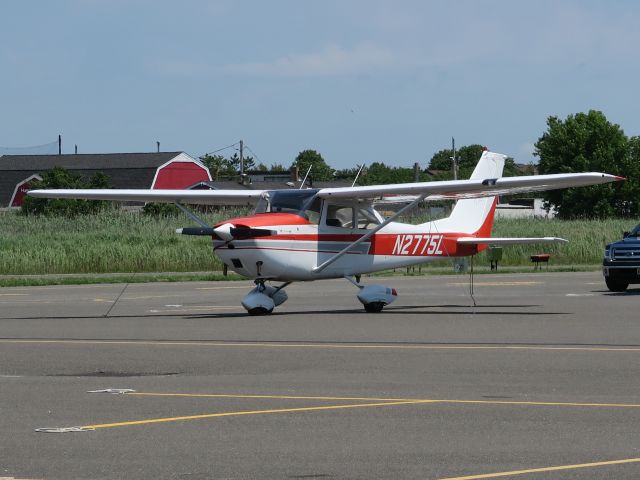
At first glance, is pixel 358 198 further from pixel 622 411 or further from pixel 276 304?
pixel 622 411

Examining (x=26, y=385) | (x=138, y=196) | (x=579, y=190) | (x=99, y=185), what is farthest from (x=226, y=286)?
(x=579, y=190)

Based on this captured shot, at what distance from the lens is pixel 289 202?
70.2 ft

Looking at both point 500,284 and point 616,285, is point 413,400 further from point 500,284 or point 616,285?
point 500,284


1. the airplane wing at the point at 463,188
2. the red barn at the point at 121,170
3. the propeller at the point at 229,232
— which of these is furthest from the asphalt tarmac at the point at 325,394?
the red barn at the point at 121,170

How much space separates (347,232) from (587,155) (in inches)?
3085

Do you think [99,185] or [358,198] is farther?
[99,185]

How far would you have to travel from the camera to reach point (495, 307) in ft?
71.2

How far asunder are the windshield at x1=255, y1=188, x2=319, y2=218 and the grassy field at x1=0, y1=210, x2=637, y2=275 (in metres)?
18.7

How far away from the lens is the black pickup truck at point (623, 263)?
82.5ft

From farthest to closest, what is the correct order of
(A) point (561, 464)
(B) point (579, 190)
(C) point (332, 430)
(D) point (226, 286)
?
(B) point (579, 190) < (D) point (226, 286) < (C) point (332, 430) < (A) point (561, 464)

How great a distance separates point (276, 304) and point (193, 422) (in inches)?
482

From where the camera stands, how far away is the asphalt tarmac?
7746mm

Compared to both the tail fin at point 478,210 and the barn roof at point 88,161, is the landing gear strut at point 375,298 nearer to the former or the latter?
the tail fin at point 478,210

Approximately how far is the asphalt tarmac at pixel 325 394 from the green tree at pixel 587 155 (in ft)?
235
